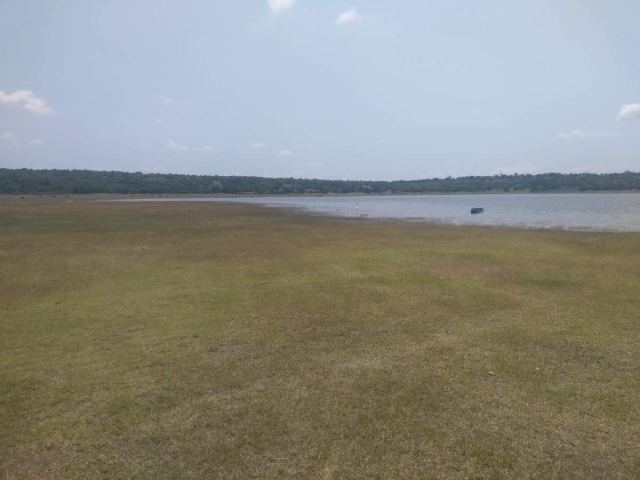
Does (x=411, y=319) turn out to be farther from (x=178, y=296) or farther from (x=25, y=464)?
(x=25, y=464)

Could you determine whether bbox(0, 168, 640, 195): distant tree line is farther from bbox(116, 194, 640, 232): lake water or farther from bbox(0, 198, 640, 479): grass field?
bbox(0, 198, 640, 479): grass field

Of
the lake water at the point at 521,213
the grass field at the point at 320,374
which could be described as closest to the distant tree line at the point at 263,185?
the lake water at the point at 521,213

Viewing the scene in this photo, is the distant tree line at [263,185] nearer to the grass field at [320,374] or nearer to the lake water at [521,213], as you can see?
the lake water at [521,213]

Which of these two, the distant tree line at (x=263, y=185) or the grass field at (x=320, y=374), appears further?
the distant tree line at (x=263, y=185)

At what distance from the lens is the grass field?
466 centimetres

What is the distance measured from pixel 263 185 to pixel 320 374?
181 metres

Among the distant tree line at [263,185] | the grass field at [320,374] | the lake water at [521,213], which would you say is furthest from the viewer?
the distant tree line at [263,185]

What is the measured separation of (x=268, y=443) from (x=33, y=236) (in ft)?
86.3

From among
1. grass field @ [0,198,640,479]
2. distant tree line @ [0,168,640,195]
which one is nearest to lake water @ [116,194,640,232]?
grass field @ [0,198,640,479]

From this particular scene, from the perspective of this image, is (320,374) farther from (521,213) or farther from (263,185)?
(263,185)

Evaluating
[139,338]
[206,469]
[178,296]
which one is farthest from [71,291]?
[206,469]

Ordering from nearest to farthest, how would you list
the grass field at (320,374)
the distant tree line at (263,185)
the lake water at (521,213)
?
the grass field at (320,374) < the lake water at (521,213) < the distant tree line at (263,185)

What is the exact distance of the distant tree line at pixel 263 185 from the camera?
13000cm

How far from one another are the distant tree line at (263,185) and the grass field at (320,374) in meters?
133
